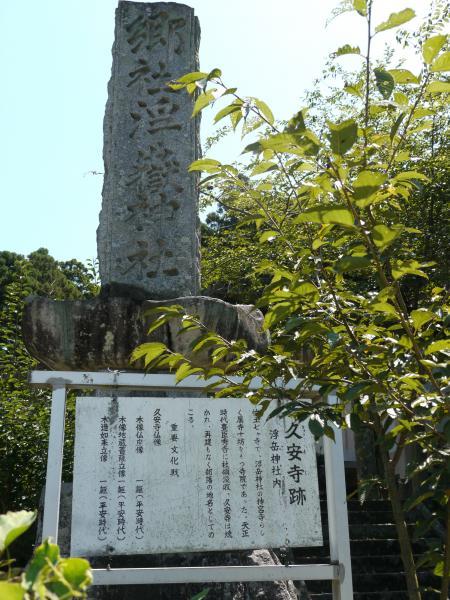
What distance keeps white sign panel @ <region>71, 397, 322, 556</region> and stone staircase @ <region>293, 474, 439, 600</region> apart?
10.1ft

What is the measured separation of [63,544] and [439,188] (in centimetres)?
754

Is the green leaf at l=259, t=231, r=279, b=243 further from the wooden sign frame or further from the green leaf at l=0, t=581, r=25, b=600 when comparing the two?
the green leaf at l=0, t=581, r=25, b=600

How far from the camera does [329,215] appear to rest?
1.52 meters

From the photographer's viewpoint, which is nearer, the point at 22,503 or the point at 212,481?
the point at 212,481

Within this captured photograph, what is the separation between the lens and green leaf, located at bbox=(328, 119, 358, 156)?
142cm

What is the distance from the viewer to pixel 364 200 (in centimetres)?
148

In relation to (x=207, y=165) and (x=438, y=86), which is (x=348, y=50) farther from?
(x=207, y=165)

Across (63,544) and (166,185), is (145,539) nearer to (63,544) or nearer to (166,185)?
(63,544)

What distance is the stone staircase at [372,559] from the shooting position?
5865mm

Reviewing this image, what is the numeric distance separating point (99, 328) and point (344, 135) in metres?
2.03

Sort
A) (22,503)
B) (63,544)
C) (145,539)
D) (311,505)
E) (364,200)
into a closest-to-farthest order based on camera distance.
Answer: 1. (364,200)
2. (145,539)
3. (311,505)
4. (63,544)
5. (22,503)

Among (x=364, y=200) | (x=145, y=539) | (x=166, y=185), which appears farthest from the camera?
(x=166, y=185)

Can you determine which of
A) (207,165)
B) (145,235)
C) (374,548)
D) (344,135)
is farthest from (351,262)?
(374,548)

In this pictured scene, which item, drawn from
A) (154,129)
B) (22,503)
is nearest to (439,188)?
(154,129)
